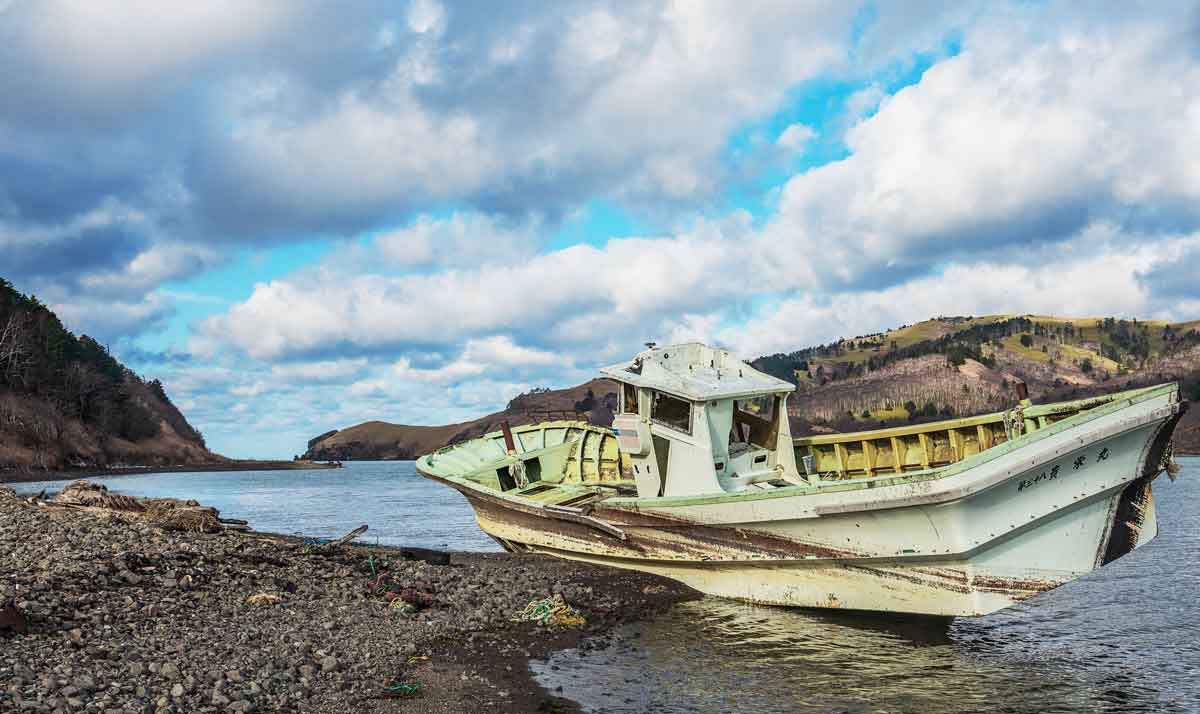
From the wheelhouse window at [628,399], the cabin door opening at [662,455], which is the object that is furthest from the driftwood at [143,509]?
the cabin door opening at [662,455]

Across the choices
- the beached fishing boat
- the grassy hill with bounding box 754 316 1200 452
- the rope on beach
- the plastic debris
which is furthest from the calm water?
the grassy hill with bounding box 754 316 1200 452

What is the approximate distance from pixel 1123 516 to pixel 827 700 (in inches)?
252

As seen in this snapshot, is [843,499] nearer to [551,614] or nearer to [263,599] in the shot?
[551,614]

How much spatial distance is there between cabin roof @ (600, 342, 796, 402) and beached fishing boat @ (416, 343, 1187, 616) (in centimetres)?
5

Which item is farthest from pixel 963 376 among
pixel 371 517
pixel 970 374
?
pixel 371 517

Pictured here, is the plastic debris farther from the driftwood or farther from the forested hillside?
the forested hillside

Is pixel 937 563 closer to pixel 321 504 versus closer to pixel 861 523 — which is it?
pixel 861 523

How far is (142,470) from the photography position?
329 feet

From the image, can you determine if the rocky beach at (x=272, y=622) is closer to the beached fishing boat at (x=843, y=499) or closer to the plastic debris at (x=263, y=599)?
the plastic debris at (x=263, y=599)

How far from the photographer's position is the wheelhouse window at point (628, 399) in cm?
1820

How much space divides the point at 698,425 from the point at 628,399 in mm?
2266

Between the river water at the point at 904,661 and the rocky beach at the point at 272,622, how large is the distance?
3.23 feet

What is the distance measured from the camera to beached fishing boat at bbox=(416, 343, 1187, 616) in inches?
474

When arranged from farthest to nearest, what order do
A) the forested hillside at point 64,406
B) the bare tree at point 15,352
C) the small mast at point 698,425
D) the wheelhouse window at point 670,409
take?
the bare tree at point 15,352, the forested hillside at point 64,406, the wheelhouse window at point 670,409, the small mast at point 698,425
